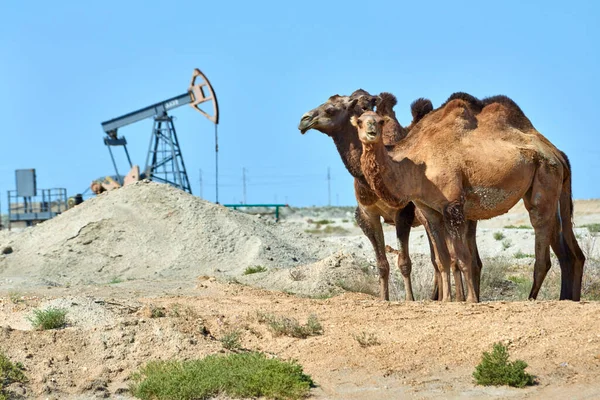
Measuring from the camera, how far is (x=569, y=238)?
13914 mm

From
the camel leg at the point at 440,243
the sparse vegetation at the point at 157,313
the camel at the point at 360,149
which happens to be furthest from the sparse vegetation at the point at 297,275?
the sparse vegetation at the point at 157,313

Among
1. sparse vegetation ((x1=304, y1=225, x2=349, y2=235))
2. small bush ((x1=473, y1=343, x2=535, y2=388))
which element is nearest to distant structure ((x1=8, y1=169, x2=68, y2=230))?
sparse vegetation ((x1=304, y1=225, x2=349, y2=235))

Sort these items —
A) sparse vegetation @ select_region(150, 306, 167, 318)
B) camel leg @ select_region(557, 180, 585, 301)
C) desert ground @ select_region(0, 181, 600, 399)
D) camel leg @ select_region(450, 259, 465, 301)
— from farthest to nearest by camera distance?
camel leg @ select_region(557, 180, 585, 301), camel leg @ select_region(450, 259, 465, 301), sparse vegetation @ select_region(150, 306, 167, 318), desert ground @ select_region(0, 181, 600, 399)

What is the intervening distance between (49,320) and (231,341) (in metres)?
2.13

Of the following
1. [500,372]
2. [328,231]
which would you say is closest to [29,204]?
[328,231]

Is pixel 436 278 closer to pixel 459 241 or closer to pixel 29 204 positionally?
pixel 459 241

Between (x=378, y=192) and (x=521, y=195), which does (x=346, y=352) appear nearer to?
(x=378, y=192)

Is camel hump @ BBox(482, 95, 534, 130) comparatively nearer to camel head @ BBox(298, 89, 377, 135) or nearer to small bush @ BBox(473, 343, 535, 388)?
camel head @ BBox(298, 89, 377, 135)

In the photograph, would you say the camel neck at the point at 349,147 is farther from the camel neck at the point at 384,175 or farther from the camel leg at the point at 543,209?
the camel leg at the point at 543,209

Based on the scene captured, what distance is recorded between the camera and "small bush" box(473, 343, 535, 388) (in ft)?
30.1

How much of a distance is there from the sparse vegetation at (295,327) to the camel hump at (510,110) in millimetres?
4376

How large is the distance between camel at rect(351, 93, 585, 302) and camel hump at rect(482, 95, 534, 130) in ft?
0.05

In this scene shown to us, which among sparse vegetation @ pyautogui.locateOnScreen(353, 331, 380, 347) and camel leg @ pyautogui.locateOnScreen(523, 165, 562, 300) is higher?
camel leg @ pyautogui.locateOnScreen(523, 165, 562, 300)

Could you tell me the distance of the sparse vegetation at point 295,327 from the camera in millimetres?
11164
